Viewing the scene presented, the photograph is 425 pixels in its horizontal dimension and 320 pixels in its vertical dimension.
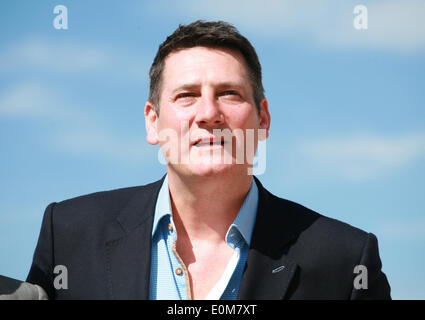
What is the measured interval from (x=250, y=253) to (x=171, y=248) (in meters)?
0.85

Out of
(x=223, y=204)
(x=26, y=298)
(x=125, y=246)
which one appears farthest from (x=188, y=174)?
(x=26, y=298)

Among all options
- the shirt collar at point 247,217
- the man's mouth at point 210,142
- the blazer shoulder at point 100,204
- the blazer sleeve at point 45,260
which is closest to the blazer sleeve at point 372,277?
→ the shirt collar at point 247,217

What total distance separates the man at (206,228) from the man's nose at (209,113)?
0.4 inches

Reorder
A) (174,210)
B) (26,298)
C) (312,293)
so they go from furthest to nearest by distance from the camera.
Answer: (174,210) → (312,293) → (26,298)

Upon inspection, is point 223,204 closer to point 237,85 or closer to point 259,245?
point 259,245

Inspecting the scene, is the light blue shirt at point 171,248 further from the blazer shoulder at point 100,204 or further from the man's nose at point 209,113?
the man's nose at point 209,113

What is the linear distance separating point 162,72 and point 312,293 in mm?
2950

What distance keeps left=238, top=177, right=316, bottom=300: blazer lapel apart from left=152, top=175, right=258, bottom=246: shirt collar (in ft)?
0.24

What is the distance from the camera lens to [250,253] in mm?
6234

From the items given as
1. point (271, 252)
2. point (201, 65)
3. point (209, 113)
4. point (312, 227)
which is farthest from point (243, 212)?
point (201, 65)

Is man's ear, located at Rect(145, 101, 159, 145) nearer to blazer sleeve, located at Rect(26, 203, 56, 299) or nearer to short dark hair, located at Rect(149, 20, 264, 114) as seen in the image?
short dark hair, located at Rect(149, 20, 264, 114)

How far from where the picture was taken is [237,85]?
6375 millimetres

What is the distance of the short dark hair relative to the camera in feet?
21.7
